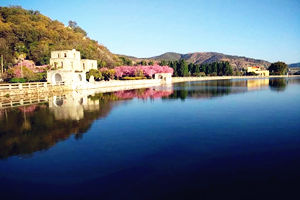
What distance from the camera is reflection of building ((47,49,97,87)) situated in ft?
140

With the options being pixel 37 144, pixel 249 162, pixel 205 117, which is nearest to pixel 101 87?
pixel 205 117

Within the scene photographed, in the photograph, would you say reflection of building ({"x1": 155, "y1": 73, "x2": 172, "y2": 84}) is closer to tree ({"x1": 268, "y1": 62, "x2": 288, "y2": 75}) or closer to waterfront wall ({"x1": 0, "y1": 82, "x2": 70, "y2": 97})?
waterfront wall ({"x1": 0, "y1": 82, "x2": 70, "y2": 97})

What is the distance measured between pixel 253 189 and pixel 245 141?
4.70 metres

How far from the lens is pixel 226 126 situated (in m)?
14.1

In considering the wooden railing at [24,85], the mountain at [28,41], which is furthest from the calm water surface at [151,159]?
the mountain at [28,41]

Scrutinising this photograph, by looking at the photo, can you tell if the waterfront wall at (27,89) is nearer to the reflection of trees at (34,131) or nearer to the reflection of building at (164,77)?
the reflection of trees at (34,131)

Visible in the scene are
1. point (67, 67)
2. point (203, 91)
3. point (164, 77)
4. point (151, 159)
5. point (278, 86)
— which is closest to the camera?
point (151, 159)

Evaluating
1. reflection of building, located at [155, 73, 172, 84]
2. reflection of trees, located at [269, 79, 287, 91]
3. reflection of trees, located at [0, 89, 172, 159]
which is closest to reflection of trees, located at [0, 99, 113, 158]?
reflection of trees, located at [0, 89, 172, 159]

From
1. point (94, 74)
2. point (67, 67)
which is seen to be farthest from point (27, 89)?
point (94, 74)

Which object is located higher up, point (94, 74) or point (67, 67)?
point (67, 67)

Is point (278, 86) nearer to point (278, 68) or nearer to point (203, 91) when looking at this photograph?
point (203, 91)

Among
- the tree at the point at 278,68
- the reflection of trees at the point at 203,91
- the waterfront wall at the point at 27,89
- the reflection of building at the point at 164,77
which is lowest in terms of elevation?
the reflection of trees at the point at 203,91

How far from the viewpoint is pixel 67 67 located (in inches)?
2244

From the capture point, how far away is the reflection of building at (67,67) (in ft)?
140
